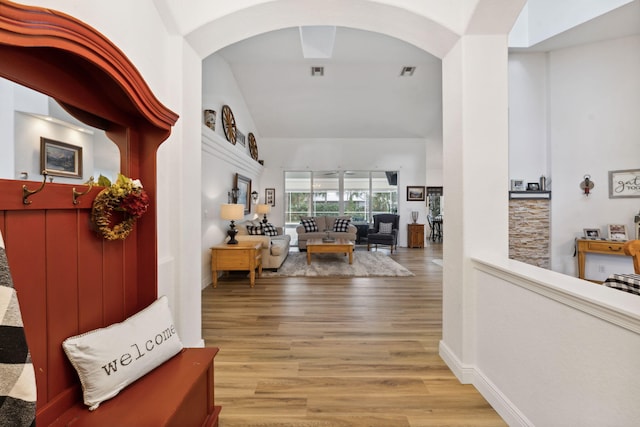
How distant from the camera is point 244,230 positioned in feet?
18.4

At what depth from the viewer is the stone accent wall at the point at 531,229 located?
4.45 m

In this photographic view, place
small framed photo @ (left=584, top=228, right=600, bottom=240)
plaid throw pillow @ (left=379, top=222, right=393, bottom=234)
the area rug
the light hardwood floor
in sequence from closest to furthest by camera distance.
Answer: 1. the light hardwood floor
2. small framed photo @ (left=584, top=228, right=600, bottom=240)
3. the area rug
4. plaid throw pillow @ (left=379, top=222, right=393, bottom=234)

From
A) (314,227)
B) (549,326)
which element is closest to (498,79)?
(549,326)

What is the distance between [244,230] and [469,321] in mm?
4500

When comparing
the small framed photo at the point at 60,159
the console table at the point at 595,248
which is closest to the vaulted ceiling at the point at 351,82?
the console table at the point at 595,248

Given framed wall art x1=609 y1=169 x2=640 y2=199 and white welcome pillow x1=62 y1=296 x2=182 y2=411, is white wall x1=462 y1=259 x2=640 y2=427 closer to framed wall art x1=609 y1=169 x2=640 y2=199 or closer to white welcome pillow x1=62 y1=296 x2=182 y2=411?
white welcome pillow x1=62 y1=296 x2=182 y2=411

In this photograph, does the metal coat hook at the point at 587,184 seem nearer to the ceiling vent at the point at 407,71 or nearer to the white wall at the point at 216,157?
the ceiling vent at the point at 407,71

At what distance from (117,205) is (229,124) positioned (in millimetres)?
4762

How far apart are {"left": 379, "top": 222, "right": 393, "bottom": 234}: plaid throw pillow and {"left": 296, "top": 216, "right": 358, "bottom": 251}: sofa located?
29.9 inches

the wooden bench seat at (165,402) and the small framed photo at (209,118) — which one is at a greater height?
the small framed photo at (209,118)

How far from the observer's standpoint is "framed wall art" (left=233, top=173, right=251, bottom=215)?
585cm

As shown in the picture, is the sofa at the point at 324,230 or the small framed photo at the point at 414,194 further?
the small framed photo at the point at 414,194

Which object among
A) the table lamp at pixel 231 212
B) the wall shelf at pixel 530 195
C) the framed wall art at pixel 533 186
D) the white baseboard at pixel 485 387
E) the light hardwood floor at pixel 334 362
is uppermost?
the framed wall art at pixel 533 186

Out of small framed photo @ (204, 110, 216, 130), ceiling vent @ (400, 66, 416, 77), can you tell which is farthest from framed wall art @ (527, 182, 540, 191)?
small framed photo @ (204, 110, 216, 130)
